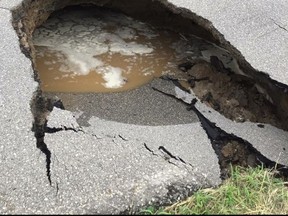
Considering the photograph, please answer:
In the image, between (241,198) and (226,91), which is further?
(226,91)

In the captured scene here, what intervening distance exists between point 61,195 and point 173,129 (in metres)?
1.07

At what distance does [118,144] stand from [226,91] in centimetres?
125

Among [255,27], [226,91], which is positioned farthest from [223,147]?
[255,27]

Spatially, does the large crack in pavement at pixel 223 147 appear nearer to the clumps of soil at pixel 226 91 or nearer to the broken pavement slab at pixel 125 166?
the broken pavement slab at pixel 125 166

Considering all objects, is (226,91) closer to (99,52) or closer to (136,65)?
(136,65)

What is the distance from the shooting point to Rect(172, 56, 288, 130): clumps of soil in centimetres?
390

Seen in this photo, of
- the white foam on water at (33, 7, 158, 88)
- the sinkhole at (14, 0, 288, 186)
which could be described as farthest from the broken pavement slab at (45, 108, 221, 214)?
the white foam on water at (33, 7, 158, 88)

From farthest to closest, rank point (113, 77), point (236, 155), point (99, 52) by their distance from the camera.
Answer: point (99, 52), point (113, 77), point (236, 155)

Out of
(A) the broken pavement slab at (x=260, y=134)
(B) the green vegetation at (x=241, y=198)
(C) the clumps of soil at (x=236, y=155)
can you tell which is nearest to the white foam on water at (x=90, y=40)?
(A) the broken pavement slab at (x=260, y=134)

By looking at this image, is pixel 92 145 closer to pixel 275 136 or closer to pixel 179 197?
pixel 179 197

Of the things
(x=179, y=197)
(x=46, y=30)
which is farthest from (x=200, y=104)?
(x=46, y=30)

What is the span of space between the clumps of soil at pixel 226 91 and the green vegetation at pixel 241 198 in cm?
69

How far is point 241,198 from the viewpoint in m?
3.07

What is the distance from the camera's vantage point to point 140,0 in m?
4.83
